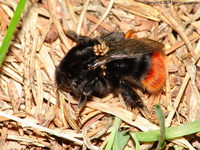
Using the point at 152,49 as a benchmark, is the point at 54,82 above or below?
below

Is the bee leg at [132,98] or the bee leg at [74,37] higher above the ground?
the bee leg at [74,37]

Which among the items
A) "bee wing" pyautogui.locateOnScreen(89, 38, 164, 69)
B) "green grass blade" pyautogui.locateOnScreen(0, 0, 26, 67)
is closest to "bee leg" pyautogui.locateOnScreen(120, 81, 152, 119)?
A: "bee wing" pyautogui.locateOnScreen(89, 38, 164, 69)

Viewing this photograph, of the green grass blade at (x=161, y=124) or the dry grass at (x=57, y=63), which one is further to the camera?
the dry grass at (x=57, y=63)

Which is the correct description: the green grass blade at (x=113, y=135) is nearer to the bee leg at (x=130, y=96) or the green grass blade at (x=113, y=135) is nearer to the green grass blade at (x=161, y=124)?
the bee leg at (x=130, y=96)

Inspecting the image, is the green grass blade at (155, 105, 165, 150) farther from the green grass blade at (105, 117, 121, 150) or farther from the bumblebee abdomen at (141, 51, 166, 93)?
the bumblebee abdomen at (141, 51, 166, 93)

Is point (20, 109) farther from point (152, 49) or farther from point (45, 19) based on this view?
point (152, 49)

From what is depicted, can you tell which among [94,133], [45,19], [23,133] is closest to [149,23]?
[45,19]

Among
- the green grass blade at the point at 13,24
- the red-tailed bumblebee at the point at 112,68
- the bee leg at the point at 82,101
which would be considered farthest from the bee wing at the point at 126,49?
the green grass blade at the point at 13,24

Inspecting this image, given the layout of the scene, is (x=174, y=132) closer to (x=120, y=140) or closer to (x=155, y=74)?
(x=120, y=140)
